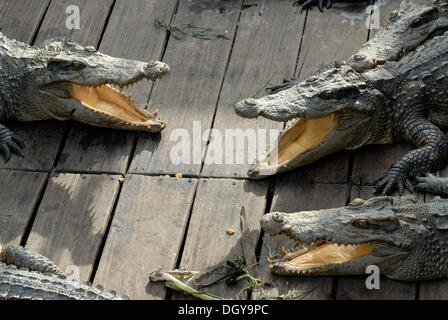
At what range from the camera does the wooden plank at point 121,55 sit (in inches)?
214

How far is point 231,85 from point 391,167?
1273mm

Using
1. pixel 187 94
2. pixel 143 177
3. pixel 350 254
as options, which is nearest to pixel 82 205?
pixel 143 177

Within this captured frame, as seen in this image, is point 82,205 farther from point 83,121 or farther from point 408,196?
point 408,196

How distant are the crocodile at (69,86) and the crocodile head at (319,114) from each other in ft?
2.56

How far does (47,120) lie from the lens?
5.84m

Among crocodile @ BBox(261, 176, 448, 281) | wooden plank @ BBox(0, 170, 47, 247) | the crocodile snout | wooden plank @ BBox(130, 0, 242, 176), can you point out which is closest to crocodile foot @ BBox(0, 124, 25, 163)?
wooden plank @ BBox(0, 170, 47, 247)

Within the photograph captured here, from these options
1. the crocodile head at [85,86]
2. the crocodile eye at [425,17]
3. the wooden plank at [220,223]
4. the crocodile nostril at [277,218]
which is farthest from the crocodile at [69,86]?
the crocodile eye at [425,17]

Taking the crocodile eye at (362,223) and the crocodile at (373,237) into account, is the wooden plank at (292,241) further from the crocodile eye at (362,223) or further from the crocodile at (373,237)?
the crocodile eye at (362,223)

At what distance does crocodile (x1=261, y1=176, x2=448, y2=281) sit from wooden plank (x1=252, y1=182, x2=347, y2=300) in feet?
0.21

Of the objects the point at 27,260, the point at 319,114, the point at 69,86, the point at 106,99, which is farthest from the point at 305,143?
the point at 27,260

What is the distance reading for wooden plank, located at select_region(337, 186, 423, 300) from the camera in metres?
4.53

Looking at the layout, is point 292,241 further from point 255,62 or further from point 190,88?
point 255,62
